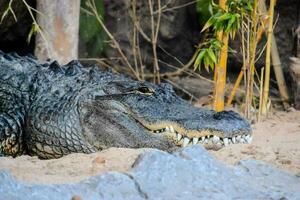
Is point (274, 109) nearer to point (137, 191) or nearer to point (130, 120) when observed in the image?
point (130, 120)

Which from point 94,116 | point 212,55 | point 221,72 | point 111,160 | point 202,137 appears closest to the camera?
point 111,160

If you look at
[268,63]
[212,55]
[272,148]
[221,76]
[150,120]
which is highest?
[212,55]

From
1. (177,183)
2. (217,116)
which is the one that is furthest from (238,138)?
(177,183)

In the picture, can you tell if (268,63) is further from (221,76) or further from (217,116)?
(217,116)

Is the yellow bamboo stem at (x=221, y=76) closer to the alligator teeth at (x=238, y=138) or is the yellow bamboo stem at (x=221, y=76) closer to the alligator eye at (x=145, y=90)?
the alligator eye at (x=145, y=90)

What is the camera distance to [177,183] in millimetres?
3814

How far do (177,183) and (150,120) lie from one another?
48.6 inches

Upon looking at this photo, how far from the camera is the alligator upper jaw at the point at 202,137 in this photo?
483cm

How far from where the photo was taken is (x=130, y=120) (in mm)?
5074

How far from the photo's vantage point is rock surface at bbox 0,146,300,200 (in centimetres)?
356

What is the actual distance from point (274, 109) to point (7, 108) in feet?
9.14

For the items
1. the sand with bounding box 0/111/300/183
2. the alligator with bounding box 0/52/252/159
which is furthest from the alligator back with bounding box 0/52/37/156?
the sand with bounding box 0/111/300/183

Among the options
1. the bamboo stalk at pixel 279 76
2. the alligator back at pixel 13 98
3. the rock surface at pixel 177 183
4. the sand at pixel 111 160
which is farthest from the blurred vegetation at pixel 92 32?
the rock surface at pixel 177 183

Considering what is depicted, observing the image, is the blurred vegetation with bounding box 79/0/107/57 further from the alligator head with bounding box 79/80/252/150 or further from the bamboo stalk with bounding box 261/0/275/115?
the alligator head with bounding box 79/80/252/150
